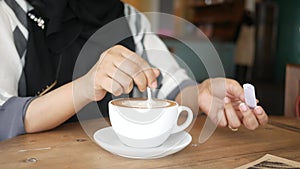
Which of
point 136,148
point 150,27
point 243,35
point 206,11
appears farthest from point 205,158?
point 206,11

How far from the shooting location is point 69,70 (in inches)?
43.8

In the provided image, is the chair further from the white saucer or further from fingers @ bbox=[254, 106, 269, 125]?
the white saucer

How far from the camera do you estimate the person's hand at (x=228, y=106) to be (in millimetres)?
823

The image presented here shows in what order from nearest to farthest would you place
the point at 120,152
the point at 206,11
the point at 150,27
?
1. the point at 120,152
2. the point at 150,27
3. the point at 206,11

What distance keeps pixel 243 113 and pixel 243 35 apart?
4.92m

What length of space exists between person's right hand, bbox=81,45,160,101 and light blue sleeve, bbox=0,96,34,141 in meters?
0.18

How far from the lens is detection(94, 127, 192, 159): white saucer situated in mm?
642

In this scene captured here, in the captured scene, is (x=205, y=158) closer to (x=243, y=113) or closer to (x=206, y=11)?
(x=243, y=113)

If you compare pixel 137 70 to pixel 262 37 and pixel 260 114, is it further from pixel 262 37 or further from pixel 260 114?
pixel 262 37

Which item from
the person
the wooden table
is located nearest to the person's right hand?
the person

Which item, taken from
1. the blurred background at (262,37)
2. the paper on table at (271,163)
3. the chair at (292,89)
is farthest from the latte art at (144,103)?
the blurred background at (262,37)

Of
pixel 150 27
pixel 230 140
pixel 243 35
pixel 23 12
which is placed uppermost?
pixel 23 12

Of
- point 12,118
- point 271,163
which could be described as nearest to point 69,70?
point 12,118

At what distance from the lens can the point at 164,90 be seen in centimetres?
111
